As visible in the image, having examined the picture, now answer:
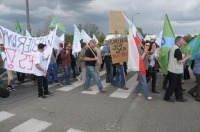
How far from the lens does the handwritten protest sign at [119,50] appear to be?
315 inches

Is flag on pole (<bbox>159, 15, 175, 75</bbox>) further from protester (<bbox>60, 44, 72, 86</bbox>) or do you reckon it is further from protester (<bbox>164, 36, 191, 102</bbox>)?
protester (<bbox>60, 44, 72, 86</bbox>)

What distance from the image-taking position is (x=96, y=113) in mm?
5531

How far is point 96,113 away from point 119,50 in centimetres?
318

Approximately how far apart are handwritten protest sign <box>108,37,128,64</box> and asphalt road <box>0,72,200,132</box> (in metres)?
1.25

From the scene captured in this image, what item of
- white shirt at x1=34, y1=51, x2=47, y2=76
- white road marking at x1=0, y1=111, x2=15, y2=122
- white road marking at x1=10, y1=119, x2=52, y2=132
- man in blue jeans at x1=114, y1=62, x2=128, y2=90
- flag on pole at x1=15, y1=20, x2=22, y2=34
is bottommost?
white road marking at x1=10, y1=119, x2=52, y2=132

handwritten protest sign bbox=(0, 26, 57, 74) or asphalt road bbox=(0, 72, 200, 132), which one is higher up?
handwritten protest sign bbox=(0, 26, 57, 74)

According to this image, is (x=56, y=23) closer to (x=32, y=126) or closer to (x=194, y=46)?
(x=194, y=46)

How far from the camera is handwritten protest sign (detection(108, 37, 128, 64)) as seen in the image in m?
8.01

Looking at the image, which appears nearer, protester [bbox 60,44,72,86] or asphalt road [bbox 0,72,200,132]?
asphalt road [bbox 0,72,200,132]

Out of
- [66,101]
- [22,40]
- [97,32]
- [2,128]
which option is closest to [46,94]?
[66,101]

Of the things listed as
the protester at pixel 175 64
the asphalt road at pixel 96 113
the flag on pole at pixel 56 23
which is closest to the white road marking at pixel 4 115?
the asphalt road at pixel 96 113

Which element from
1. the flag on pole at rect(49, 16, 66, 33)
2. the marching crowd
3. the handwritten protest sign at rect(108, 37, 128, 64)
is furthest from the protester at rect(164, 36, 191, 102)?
the flag on pole at rect(49, 16, 66, 33)

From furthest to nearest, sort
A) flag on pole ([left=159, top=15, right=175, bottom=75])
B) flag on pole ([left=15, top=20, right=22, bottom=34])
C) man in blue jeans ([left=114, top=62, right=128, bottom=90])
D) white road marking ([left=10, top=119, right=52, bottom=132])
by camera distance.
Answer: flag on pole ([left=15, top=20, right=22, bottom=34]) → man in blue jeans ([left=114, top=62, right=128, bottom=90]) → flag on pole ([left=159, top=15, right=175, bottom=75]) → white road marking ([left=10, top=119, right=52, bottom=132])

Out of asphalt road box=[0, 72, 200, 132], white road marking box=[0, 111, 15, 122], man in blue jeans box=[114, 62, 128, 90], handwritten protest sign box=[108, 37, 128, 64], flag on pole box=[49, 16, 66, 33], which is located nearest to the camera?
asphalt road box=[0, 72, 200, 132]
